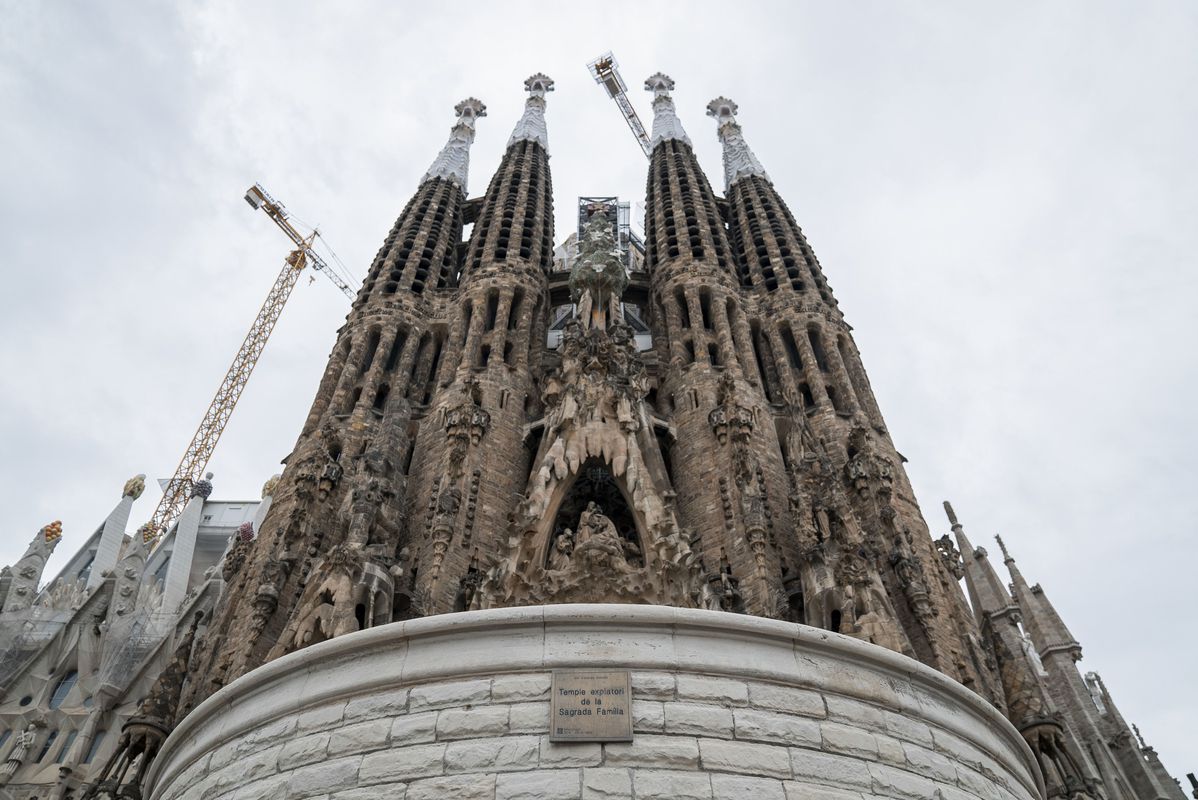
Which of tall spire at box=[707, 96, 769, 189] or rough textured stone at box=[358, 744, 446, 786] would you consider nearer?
rough textured stone at box=[358, 744, 446, 786]

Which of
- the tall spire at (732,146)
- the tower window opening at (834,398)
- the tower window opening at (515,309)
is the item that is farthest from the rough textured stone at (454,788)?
the tall spire at (732,146)

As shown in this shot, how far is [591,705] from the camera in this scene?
9258mm

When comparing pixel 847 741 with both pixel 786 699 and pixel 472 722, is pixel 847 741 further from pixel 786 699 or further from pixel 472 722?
pixel 472 722

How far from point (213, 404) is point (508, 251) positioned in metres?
41.0

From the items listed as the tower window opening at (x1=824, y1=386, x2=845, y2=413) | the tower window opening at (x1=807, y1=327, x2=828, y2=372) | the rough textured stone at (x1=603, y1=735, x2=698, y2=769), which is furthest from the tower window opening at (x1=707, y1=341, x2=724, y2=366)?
the rough textured stone at (x1=603, y1=735, x2=698, y2=769)

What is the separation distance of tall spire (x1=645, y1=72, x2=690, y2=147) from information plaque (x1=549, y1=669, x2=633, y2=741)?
3605cm

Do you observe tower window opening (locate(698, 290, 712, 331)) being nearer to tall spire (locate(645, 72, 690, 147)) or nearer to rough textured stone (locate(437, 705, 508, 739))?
tall spire (locate(645, 72, 690, 147))

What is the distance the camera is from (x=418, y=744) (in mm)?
9172

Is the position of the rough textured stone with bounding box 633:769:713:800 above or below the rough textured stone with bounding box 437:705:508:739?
below

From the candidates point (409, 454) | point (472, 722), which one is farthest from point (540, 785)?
point (409, 454)

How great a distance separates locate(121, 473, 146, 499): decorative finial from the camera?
42.2 meters

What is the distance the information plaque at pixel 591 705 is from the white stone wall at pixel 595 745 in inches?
4.7

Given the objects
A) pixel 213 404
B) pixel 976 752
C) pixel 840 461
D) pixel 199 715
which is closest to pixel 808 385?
pixel 840 461

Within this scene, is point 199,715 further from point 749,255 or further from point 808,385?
point 749,255
